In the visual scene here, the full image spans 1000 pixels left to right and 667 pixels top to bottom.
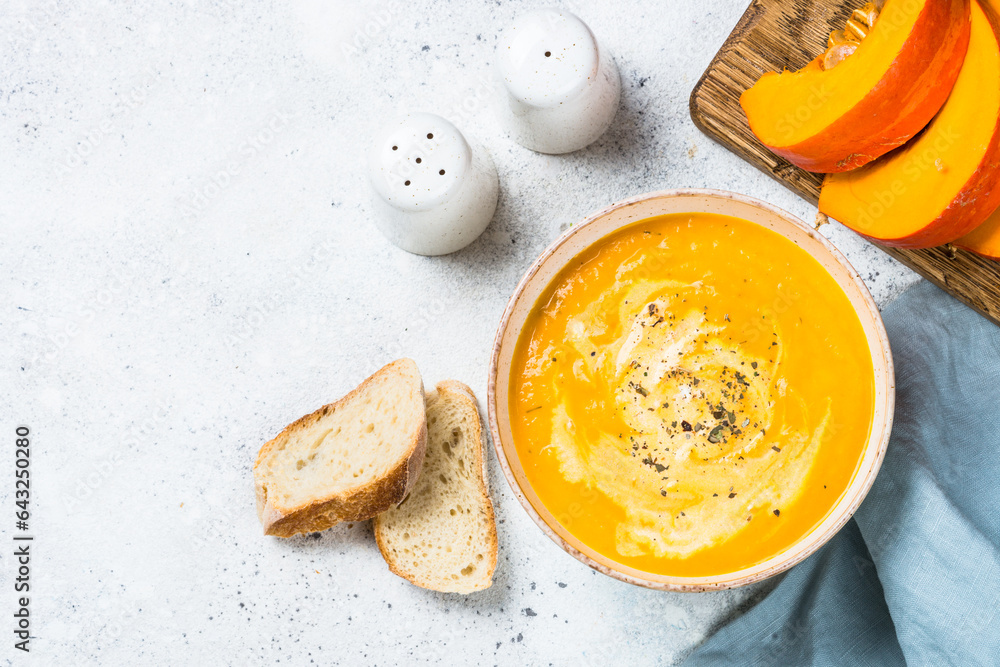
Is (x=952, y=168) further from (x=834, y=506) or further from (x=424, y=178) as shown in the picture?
(x=424, y=178)

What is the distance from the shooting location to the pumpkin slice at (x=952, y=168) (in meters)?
1.32

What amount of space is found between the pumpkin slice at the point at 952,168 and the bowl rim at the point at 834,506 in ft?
0.47

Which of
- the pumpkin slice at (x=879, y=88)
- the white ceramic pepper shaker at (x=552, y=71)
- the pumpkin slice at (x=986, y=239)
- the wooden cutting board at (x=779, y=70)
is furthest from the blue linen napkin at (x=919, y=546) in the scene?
the white ceramic pepper shaker at (x=552, y=71)

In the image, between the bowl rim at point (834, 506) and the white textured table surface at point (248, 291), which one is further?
the white textured table surface at point (248, 291)

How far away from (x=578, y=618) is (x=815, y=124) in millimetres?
1263

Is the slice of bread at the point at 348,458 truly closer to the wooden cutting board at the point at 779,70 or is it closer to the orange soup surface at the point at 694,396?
the orange soup surface at the point at 694,396

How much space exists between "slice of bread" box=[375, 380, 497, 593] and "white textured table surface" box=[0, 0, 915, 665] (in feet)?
0.21

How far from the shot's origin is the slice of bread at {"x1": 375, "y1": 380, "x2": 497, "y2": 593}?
182 cm

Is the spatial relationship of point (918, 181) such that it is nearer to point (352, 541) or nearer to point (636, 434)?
point (636, 434)

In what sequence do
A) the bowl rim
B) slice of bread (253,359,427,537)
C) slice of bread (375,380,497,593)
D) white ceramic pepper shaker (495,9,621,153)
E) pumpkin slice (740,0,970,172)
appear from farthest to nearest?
slice of bread (375,380,497,593)
slice of bread (253,359,427,537)
white ceramic pepper shaker (495,9,621,153)
the bowl rim
pumpkin slice (740,0,970,172)

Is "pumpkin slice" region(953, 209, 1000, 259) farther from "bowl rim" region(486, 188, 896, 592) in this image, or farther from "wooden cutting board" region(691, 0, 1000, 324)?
"bowl rim" region(486, 188, 896, 592)

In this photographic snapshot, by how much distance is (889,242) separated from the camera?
1464 millimetres

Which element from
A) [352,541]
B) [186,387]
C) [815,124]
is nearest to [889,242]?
[815,124]

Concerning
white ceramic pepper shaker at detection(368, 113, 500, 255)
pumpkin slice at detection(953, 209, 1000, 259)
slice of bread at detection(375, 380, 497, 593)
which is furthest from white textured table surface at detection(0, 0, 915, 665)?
pumpkin slice at detection(953, 209, 1000, 259)
